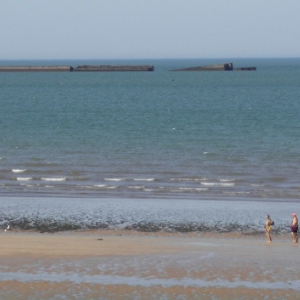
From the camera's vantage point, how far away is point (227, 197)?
2516 centimetres

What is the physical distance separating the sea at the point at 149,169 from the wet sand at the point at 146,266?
169 centimetres

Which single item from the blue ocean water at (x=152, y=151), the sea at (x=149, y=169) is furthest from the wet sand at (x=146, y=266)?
the blue ocean water at (x=152, y=151)

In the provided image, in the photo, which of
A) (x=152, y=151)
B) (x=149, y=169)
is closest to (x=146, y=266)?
(x=149, y=169)

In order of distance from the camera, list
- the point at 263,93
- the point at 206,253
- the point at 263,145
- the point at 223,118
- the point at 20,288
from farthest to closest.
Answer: the point at 263,93
the point at 223,118
the point at 263,145
the point at 206,253
the point at 20,288

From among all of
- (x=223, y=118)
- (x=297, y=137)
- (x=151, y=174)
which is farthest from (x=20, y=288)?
(x=223, y=118)

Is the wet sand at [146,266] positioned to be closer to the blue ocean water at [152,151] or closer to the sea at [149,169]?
the sea at [149,169]

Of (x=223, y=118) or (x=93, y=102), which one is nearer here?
(x=223, y=118)

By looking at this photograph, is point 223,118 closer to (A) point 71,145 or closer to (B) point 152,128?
(B) point 152,128

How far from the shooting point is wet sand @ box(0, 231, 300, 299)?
13453mm

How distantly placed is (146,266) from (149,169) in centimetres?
1644

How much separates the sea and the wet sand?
1686 millimetres

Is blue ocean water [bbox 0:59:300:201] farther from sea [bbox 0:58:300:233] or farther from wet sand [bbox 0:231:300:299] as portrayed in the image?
wet sand [bbox 0:231:300:299]

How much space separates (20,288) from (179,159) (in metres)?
21.5

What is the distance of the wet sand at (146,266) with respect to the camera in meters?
13.5
